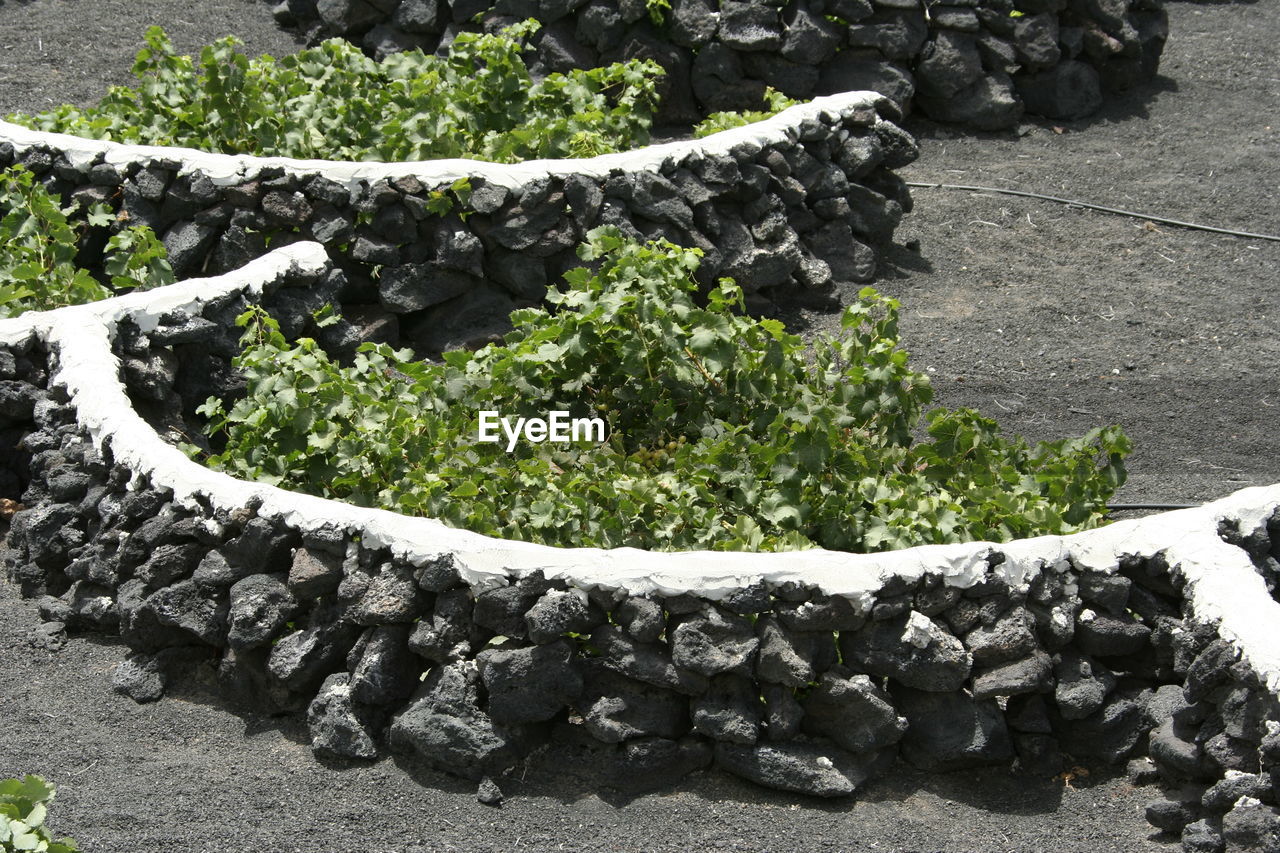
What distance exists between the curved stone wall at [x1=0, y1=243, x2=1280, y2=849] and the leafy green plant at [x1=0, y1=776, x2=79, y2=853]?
1.20 m

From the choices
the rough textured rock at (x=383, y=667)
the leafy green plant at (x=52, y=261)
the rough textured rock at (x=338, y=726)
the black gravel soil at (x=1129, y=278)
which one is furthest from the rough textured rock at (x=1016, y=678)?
the leafy green plant at (x=52, y=261)

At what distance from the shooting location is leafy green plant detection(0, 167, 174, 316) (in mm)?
6473

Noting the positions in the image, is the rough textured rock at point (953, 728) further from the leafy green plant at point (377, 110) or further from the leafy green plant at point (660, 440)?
the leafy green plant at point (377, 110)

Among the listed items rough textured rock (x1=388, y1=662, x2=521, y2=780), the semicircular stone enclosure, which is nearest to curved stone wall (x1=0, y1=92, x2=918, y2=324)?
the semicircular stone enclosure

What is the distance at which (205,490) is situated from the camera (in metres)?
5.12

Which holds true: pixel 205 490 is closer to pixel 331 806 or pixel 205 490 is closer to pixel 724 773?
pixel 331 806

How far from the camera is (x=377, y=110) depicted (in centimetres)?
798

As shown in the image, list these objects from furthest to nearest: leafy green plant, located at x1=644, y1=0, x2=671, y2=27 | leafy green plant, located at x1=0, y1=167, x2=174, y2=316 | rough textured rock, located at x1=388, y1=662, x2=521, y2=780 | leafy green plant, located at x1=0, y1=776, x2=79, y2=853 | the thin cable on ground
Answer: leafy green plant, located at x1=644, y1=0, x2=671, y2=27
the thin cable on ground
leafy green plant, located at x1=0, y1=167, x2=174, y2=316
rough textured rock, located at x1=388, y1=662, x2=521, y2=780
leafy green plant, located at x1=0, y1=776, x2=79, y2=853

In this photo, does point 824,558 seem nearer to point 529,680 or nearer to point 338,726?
point 529,680

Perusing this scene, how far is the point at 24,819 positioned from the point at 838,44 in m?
7.72

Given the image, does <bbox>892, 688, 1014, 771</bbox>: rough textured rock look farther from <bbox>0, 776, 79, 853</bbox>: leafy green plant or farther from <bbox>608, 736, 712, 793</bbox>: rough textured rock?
<bbox>0, 776, 79, 853</bbox>: leafy green plant

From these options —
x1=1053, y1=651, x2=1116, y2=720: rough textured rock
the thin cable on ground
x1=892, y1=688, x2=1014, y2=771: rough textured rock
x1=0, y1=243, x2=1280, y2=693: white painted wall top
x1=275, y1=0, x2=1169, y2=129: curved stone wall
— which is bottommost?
the thin cable on ground

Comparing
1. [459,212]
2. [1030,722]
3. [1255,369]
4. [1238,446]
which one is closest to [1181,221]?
[1255,369]

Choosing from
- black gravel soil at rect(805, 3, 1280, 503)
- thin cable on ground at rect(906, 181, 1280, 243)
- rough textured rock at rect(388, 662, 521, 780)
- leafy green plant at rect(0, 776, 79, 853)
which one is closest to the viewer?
leafy green plant at rect(0, 776, 79, 853)
